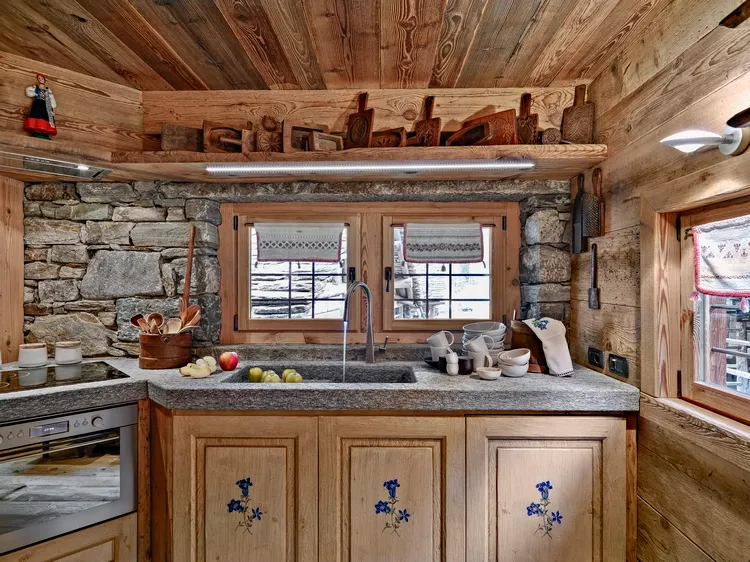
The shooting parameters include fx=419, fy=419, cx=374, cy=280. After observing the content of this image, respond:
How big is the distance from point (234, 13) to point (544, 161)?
4.97 ft

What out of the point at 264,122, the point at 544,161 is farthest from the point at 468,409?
the point at 264,122

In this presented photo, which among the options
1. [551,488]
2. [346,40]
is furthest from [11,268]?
[551,488]

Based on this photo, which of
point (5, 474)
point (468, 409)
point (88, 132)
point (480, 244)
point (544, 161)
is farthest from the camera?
point (480, 244)

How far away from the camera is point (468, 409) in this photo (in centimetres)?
178

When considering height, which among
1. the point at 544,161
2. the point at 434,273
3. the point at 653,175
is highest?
the point at 544,161

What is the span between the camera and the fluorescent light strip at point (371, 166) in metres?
2.02

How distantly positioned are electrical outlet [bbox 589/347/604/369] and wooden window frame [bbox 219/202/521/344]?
1.77 ft

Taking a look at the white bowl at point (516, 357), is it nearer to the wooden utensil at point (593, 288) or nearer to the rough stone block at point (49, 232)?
the wooden utensil at point (593, 288)

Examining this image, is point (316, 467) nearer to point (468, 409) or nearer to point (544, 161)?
point (468, 409)

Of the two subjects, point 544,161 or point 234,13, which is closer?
point 234,13

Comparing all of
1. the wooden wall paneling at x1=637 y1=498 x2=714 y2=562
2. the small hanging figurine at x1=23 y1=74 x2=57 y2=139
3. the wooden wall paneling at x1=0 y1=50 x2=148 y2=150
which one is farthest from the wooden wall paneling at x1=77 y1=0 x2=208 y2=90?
the wooden wall paneling at x1=637 y1=498 x2=714 y2=562

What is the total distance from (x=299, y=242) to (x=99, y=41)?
134cm

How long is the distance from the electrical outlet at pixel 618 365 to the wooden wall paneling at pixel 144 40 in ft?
8.23

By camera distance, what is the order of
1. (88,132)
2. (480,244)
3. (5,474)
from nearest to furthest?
(5,474), (88,132), (480,244)
